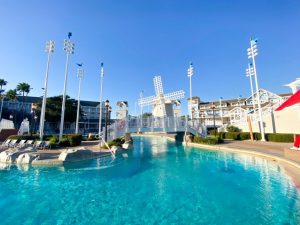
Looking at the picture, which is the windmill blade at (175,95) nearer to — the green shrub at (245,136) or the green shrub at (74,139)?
the green shrub at (245,136)

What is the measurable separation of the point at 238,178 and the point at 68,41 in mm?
31194

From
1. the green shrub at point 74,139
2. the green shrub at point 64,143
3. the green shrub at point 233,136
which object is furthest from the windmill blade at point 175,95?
the green shrub at point 64,143

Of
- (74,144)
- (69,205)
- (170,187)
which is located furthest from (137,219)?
(74,144)

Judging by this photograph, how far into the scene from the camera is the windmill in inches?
1729

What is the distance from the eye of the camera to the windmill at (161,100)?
144 ft

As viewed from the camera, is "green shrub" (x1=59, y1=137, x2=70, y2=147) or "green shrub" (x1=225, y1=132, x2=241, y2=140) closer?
"green shrub" (x1=59, y1=137, x2=70, y2=147)

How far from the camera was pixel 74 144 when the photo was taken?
25.8 m

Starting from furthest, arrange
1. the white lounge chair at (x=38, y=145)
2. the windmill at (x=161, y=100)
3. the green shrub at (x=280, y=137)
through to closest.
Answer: the windmill at (x=161, y=100), the green shrub at (x=280, y=137), the white lounge chair at (x=38, y=145)

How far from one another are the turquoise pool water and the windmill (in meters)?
30.5

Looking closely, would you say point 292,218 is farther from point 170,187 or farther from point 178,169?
point 178,169

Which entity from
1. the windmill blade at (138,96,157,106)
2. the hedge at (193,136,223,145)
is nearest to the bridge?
the hedge at (193,136,223,145)

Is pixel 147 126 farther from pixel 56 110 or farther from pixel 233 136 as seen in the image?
pixel 56 110

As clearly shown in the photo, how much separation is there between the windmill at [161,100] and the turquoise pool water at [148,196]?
3045 cm

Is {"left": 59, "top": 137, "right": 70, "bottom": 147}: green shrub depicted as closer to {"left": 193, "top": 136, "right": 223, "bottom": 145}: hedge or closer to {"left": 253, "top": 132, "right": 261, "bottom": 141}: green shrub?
{"left": 193, "top": 136, "right": 223, "bottom": 145}: hedge
